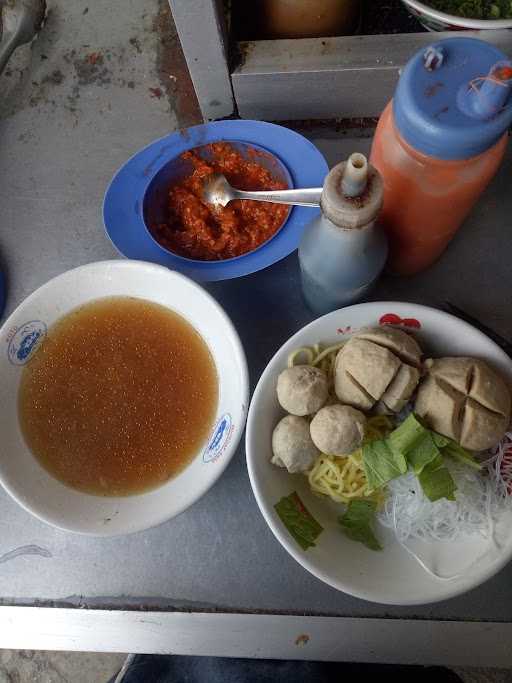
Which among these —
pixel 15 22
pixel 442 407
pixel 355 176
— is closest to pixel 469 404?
pixel 442 407

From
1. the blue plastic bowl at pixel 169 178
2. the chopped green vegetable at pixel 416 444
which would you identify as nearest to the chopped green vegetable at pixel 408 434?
the chopped green vegetable at pixel 416 444

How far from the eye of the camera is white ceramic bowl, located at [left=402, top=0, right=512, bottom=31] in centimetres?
82

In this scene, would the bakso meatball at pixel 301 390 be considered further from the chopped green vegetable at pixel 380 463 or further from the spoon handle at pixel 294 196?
the spoon handle at pixel 294 196

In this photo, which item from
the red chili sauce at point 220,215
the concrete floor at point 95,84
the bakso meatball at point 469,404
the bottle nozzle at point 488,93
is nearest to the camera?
the bottle nozzle at point 488,93

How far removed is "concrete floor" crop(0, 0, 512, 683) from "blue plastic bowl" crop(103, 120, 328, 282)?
153mm

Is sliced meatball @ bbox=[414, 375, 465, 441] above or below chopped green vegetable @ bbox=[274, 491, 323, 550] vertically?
above

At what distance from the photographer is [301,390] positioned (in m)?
0.70

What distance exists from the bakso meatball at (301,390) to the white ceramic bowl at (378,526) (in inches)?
1.1

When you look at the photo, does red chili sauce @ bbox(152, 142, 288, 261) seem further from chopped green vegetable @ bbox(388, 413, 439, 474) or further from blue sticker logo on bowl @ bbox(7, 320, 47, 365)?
chopped green vegetable @ bbox(388, 413, 439, 474)

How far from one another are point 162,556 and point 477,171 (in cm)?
71

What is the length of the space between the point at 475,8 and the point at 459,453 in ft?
2.46

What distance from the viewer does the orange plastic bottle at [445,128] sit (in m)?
0.59

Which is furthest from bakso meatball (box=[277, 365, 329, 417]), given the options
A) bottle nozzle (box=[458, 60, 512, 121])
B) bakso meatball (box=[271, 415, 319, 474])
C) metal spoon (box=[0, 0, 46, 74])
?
metal spoon (box=[0, 0, 46, 74])

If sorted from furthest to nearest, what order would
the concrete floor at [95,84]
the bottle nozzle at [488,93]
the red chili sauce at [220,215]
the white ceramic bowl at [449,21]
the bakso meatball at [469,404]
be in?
the concrete floor at [95,84] → the red chili sauce at [220,215] → the white ceramic bowl at [449,21] → the bakso meatball at [469,404] → the bottle nozzle at [488,93]
